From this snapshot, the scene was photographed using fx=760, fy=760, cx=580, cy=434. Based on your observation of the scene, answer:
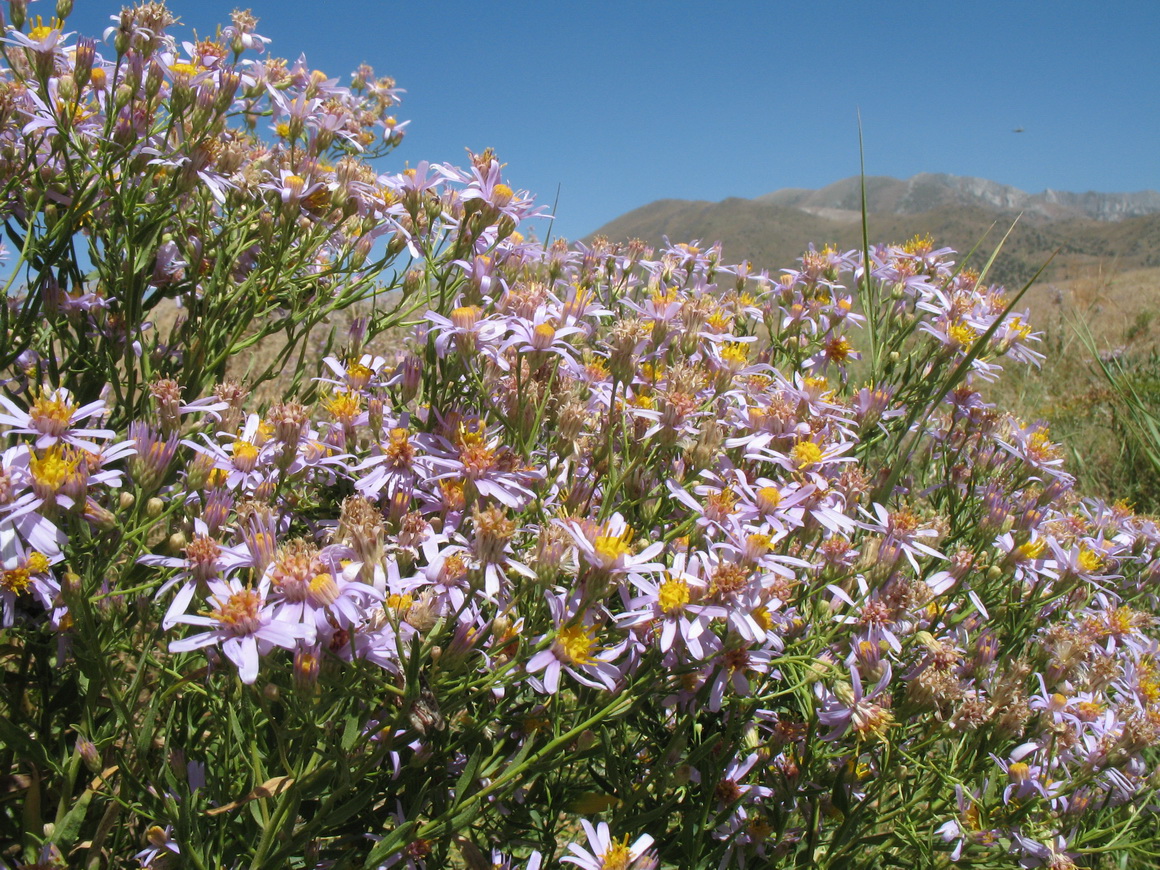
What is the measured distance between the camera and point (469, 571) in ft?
5.44

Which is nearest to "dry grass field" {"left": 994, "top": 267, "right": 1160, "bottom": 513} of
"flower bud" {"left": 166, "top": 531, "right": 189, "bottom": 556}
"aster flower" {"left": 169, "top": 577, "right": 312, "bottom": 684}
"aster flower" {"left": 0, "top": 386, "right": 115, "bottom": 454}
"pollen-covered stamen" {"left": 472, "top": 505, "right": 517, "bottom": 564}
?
"pollen-covered stamen" {"left": 472, "top": 505, "right": 517, "bottom": 564}

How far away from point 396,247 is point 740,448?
4.55 feet

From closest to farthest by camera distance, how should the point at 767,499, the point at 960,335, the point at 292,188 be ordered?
the point at 767,499 < the point at 292,188 < the point at 960,335

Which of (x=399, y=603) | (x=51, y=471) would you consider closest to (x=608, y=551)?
(x=399, y=603)

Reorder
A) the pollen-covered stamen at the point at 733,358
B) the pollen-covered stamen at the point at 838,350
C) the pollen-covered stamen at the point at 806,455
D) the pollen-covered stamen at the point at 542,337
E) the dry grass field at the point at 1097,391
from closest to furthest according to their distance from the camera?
1. the pollen-covered stamen at the point at 542,337
2. the pollen-covered stamen at the point at 806,455
3. the pollen-covered stamen at the point at 733,358
4. the pollen-covered stamen at the point at 838,350
5. the dry grass field at the point at 1097,391

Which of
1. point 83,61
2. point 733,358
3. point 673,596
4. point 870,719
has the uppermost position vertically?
point 83,61

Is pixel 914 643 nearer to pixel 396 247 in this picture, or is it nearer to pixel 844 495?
pixel 844 495

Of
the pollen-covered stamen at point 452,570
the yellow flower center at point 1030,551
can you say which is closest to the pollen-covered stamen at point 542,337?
the pollen-covered stamen at point 452,570

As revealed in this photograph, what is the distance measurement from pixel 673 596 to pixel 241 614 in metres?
0.89

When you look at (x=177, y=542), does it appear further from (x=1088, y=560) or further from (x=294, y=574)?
(x=1088, y=560)

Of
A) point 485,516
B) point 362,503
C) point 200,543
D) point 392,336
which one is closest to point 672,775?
point 485,516

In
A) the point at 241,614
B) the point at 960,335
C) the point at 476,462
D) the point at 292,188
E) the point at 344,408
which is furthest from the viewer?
the point at 960,335

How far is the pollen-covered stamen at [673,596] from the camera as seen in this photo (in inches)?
67.4

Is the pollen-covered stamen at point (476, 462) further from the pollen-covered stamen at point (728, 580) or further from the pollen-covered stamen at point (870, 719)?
the pollen-covered stamen at point (870, 719)
